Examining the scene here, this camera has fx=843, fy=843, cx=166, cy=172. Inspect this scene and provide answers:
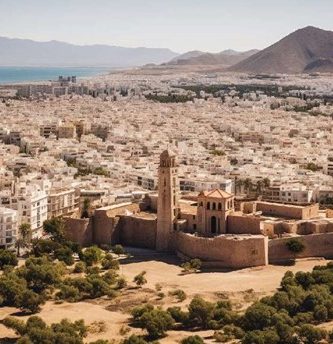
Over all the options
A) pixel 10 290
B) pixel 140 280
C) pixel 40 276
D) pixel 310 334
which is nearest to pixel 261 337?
pixel 310 334

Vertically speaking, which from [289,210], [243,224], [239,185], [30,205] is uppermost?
[289,210]

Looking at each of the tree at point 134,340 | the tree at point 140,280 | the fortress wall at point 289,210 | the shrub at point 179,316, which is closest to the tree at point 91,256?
the tree at point 140,280

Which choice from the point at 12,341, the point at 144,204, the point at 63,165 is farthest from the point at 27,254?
the point at 63,165

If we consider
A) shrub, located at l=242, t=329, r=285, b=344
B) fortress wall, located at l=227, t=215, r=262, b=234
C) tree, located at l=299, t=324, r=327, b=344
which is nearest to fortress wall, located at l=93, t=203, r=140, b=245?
fortress wall, located at l=227, t=215, r=262, b=234

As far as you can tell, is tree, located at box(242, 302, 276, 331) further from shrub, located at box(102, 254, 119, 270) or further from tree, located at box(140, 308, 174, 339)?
shrub, located at box(102, 254, 119, 270)

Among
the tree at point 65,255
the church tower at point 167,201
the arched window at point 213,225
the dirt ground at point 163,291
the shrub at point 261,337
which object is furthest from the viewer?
the church tower at point 167,201

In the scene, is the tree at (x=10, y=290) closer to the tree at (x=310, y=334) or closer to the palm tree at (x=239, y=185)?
the tree at (x=310, y=334)

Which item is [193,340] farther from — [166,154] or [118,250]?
[166,154]
